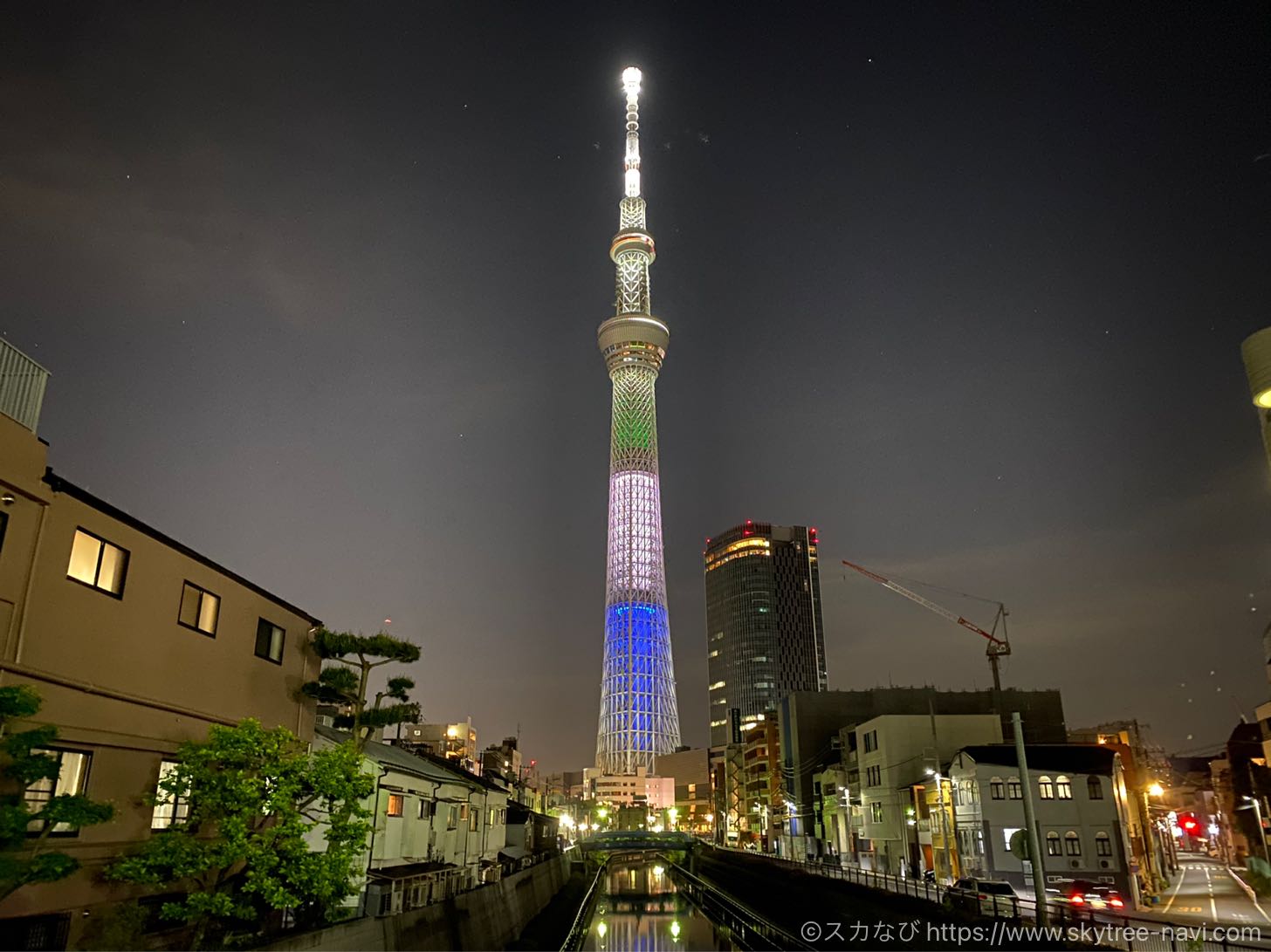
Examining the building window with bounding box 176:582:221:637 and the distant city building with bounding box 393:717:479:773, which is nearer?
the building window with bounding box 176:582:221:637

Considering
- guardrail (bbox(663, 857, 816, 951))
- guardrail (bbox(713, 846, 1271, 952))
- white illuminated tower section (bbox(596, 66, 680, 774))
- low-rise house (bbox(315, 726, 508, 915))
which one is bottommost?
guardrail (bbox(663, 857, 816, 951))

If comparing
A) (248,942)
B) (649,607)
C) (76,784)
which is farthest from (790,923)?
(649,607)

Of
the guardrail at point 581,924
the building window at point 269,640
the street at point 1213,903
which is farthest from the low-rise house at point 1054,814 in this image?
the building window at point 269,640

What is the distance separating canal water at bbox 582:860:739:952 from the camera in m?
43.6

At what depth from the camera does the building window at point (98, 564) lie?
662 inches

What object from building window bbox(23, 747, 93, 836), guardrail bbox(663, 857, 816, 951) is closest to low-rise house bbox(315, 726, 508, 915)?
building window bbox(23, 747, 93, 836)

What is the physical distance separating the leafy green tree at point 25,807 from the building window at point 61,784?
1380 millimetres

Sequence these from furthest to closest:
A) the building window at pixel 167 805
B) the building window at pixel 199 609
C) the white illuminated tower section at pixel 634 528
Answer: the white illuminated tower section at pixel 634 528 < the building window at pixel 199 609 < the building window at pixel 167 805

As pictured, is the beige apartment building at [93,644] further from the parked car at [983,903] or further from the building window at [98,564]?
the parked car at [983,903]

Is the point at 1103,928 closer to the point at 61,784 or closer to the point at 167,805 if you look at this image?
the point at 167,805

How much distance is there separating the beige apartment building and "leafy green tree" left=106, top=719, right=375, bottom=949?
0.78 m

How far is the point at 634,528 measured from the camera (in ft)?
452

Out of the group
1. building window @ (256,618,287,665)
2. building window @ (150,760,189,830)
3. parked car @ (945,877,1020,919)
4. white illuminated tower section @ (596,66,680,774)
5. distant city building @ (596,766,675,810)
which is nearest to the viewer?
building window @ (150,760,189,830)

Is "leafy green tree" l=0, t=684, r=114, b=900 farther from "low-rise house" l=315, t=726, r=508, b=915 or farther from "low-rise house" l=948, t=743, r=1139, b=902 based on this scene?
"low-rise house" l=948, t=743, r=1139, b=902
